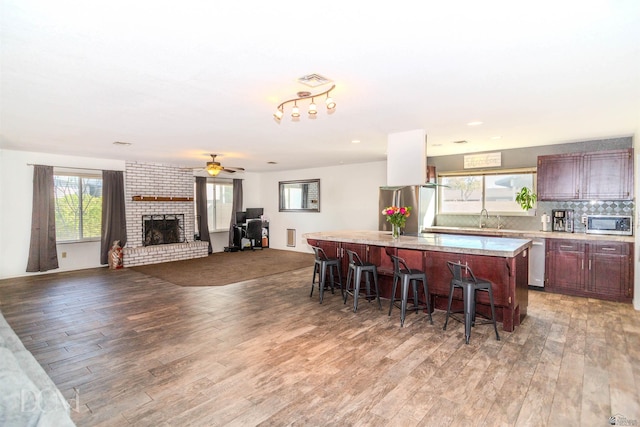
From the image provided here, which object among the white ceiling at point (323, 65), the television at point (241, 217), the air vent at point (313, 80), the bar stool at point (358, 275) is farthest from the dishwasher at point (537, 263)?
the television at point (241, 217)

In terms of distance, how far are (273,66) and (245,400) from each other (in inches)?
96.2

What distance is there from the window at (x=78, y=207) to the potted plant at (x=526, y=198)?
27.7ft

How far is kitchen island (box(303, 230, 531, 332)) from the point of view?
360cm

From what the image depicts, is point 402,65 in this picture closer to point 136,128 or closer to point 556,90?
point 556,90

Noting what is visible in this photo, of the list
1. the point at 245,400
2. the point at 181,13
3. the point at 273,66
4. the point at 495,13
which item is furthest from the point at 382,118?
the point at 245,400

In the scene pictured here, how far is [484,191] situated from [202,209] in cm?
694

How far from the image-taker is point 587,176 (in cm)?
512

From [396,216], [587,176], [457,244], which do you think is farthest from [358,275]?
[587,176]

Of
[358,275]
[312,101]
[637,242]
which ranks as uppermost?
[312,101]

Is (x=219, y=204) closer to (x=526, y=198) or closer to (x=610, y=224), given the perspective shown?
(x=526, y=198)

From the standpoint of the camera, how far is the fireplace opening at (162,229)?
26.7 feet

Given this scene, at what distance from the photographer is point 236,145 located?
578cm

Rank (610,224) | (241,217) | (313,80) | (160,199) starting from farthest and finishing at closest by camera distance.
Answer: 1. (241,217)
2. (160,199)
3. (610,224)
4. (313,80)

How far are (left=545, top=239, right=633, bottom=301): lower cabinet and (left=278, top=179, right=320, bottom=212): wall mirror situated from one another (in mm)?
5613
